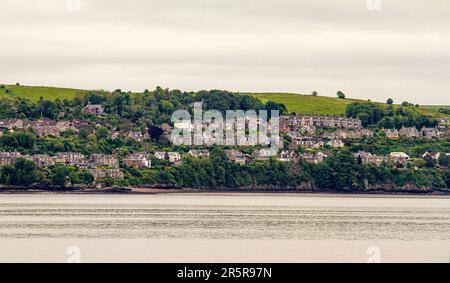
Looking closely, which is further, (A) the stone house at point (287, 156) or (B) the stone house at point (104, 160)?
(A) the stone house at point (287, 156)

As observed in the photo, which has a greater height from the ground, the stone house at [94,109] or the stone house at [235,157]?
the stone house at [94,109]

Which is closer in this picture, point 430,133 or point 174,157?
point 174,157

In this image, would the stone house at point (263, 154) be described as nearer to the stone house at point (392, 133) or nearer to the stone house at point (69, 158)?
the stone house at point (69, 158)

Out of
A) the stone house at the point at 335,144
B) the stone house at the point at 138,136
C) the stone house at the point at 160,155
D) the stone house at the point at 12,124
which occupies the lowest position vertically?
the stone house at the point at 160,155

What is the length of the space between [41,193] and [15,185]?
3.28m

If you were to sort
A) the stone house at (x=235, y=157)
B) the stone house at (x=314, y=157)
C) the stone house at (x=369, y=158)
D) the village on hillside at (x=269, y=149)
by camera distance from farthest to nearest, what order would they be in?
the stone house at (x=369, y=158) < the stone house at (x=314, y=157) < the stone house at (x=235, y=157) < the village on hillside at (x=269, y=149)

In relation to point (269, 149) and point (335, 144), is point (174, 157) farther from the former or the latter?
point (335, 144)

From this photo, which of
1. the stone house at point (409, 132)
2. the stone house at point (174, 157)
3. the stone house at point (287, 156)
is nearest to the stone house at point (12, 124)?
the stone house at point (174, 157)

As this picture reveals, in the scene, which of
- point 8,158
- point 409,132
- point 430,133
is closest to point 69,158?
point 8,158

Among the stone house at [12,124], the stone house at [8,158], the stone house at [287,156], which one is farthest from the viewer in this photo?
the stone house at [12,124]

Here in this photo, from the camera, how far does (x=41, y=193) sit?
136 m

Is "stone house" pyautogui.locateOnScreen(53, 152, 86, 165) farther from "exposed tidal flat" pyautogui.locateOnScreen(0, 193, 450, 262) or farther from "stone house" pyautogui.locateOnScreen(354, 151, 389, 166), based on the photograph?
"stone house" pyautogui.locateOnScreen(354, 151, 389, 166)

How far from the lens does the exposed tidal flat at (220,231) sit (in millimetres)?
60750

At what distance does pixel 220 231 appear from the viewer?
75188mm
